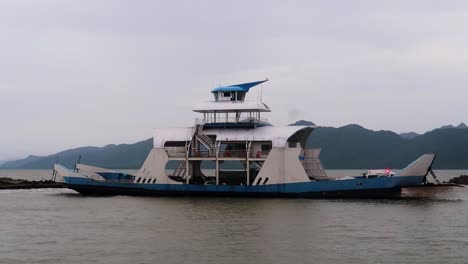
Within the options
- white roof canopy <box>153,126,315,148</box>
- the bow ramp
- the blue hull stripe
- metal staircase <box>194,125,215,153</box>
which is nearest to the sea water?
the blue hull stripe

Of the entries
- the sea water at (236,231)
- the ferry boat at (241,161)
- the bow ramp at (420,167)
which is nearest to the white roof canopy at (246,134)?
the ferry boat at (241,161)

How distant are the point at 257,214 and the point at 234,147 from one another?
37.2 feet

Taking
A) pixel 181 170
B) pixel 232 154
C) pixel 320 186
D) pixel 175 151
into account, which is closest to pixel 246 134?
pixel 232 154

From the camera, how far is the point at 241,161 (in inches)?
1857

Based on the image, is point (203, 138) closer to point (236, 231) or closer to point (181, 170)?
point (181, 170)

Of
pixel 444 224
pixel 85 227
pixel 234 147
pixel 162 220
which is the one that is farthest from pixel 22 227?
pixel 444 224

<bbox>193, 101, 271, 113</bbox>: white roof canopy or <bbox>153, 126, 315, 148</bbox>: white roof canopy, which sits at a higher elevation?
<bbox>193, 101, 271, 113</bbox>: white roof canopy

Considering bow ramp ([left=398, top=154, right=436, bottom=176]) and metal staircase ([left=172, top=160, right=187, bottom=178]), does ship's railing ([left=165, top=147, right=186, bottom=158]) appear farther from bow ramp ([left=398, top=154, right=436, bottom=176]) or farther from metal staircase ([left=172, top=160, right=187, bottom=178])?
bow ramp ([left=398, top=154, right=436, bottom=176])

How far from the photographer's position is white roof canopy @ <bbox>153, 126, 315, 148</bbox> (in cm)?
4472

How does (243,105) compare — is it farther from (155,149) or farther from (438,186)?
(438,186)

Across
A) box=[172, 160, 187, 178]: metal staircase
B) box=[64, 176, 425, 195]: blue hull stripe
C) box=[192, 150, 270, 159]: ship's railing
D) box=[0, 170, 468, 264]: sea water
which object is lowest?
box=[0, 170, 468, 264]: sea water

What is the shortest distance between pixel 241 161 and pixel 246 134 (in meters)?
2.38

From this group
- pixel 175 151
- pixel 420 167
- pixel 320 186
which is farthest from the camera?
pixel 175 151

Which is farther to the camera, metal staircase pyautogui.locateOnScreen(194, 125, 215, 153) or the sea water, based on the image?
metal staircase pyautogui.locateOnScreen(194, 125, 215, 153)
